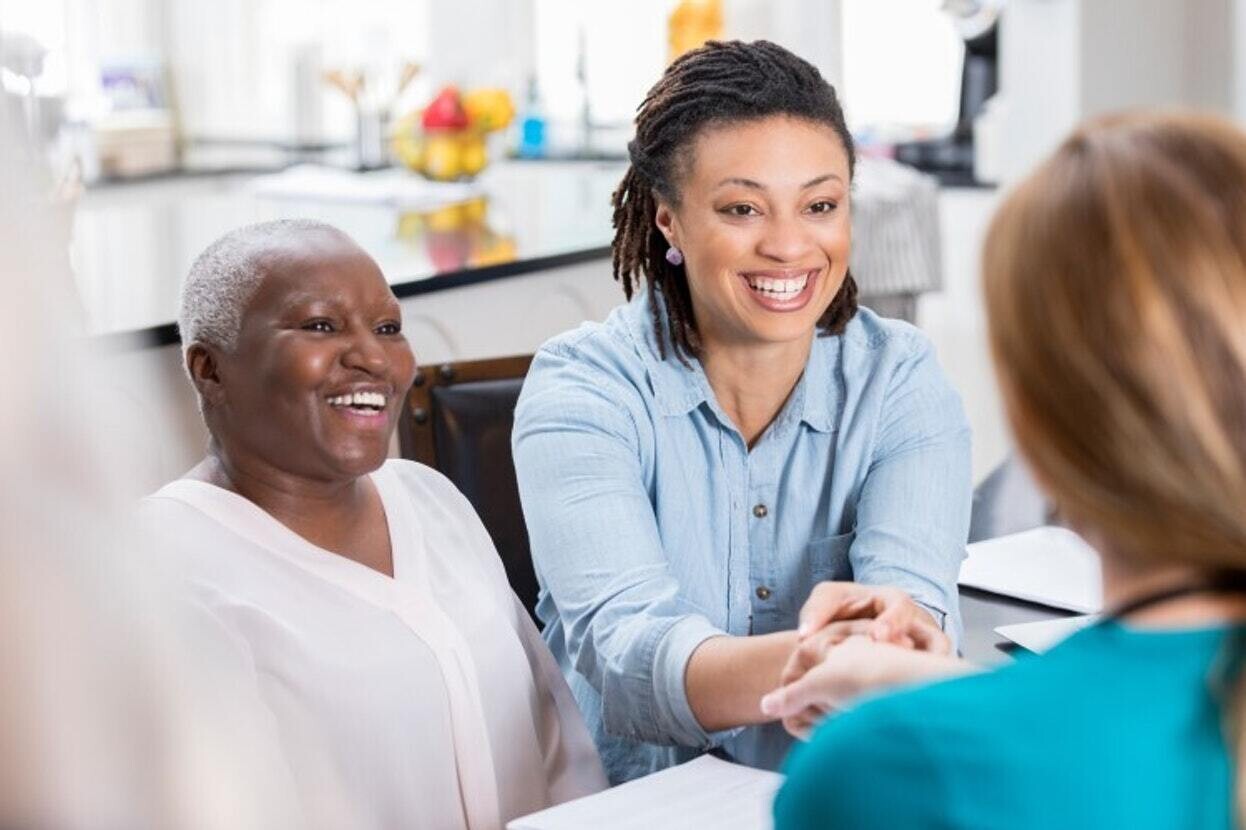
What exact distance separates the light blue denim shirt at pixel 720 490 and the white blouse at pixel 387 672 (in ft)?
0.37

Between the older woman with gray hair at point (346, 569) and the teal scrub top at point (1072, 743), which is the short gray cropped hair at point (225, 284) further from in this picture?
the teal scrub top at point (1072, 743)

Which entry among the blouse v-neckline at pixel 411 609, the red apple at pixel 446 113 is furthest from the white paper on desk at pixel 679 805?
the red apple at pixel 446 113

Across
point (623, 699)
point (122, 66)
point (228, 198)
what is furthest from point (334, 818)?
point (122, 66)

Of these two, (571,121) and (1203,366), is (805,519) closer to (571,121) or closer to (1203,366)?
(1203,366)

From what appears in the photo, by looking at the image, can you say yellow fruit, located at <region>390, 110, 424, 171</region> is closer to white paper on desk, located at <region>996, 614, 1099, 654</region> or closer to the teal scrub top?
white paper on desk, located at <region>996, 614, 1099, 654</region>

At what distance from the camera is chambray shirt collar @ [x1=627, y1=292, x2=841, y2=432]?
171 cm

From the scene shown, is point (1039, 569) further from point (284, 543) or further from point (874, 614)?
point (284, 543)

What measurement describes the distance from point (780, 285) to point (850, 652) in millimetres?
633

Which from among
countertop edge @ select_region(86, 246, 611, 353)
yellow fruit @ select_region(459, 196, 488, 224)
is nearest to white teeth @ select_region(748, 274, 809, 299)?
countertop edge @ select_region(86, 246, 611, 353)

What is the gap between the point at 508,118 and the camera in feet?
15.5

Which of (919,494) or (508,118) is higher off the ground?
(508,118)

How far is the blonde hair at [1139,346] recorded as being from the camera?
→ 674 millimetres

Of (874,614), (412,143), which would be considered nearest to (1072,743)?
(874,614)

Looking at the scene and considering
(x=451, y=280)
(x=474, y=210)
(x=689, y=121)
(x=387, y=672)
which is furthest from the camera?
(x=474, y=210)
